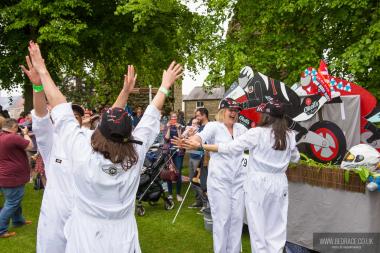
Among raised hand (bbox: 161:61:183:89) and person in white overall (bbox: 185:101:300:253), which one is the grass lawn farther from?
raised hand (bbox: 161:61:183:89)

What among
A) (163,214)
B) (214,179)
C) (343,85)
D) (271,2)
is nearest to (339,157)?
(343,85)

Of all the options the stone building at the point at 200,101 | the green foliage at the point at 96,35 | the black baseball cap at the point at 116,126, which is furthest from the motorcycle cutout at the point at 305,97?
the stone building at the point at 200,101

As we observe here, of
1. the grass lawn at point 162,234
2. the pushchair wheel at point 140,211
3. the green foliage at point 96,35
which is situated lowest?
the grass lawn at point 162,234

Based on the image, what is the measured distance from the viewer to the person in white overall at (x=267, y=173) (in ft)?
15.3

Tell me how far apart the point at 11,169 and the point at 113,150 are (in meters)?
4.92

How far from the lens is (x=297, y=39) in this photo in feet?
34.6

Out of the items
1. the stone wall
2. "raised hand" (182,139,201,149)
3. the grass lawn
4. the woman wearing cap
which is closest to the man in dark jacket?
the grass lawn

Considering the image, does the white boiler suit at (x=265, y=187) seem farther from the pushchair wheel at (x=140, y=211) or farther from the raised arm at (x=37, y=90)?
the pushchair wheel at (x=140, y=211)

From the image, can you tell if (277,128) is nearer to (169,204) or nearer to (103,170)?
(103,170)

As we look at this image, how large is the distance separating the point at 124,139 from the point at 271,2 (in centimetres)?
901

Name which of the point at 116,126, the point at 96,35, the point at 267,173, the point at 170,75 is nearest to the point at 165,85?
the point at 170,75

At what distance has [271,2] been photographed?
34.9 feet

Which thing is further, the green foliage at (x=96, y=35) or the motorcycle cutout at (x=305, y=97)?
the green foliage at (x=96, y=35)

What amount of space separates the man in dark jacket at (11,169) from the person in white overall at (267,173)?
359 cm
